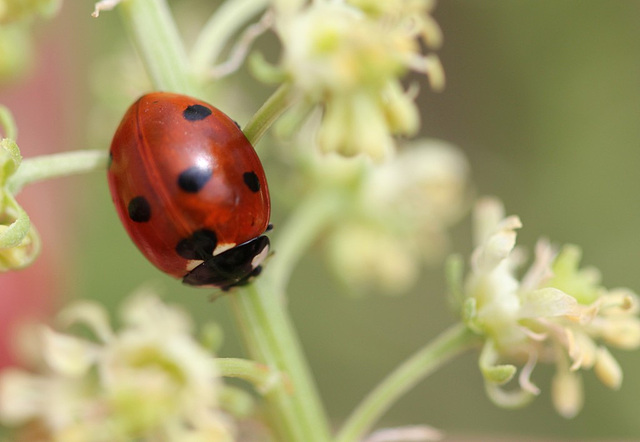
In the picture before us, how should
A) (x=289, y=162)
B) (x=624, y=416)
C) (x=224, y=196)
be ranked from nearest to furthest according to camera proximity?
(x=224, y=196)
(x=289, y=162)
(x=624, y=416)

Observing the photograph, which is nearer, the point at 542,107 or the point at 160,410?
the point at 160,410

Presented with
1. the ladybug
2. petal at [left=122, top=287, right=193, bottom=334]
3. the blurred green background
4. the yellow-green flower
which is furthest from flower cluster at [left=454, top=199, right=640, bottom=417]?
the blurred green background

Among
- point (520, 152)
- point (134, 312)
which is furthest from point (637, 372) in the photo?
point (134, 312)

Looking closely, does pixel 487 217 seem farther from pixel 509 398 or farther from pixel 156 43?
pixel 156 43

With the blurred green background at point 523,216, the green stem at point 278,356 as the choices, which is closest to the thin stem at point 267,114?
the green stem at point 278,356

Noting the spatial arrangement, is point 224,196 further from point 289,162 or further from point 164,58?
point 289,162

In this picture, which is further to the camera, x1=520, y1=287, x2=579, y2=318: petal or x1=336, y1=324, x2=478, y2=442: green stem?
x1=336, y1=324, x2=478, y2=442: green stem

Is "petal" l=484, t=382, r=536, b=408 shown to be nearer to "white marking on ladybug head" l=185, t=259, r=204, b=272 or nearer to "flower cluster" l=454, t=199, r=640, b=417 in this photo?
"flower cluster" l=454, t=199, r=640, b=417
